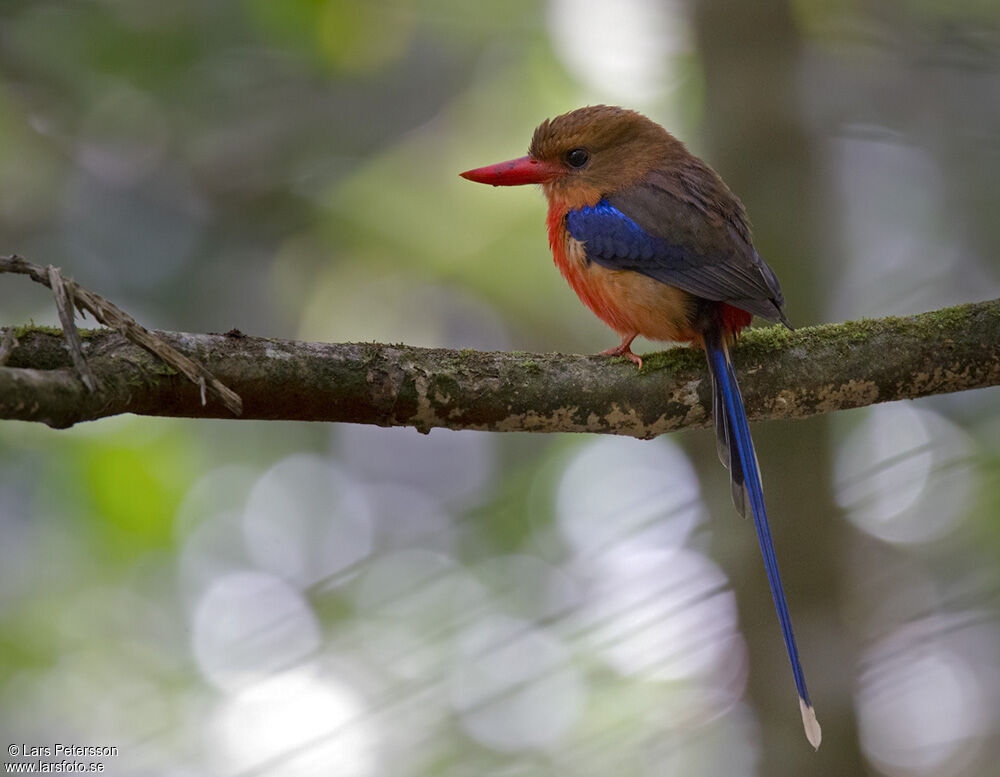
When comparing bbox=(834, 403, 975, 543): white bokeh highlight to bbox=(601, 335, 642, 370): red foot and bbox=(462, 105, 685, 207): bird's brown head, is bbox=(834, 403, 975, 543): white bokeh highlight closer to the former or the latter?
bbox=(601, 335, 642, 370): red foot

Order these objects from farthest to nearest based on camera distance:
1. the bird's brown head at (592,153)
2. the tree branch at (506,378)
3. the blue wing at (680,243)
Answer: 1. the bird's brown head at (592,153)
2. the blue wing at (680,243)
3. the tree branch at (506,378)

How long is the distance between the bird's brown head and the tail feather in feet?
2.75

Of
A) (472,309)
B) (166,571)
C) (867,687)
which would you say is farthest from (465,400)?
(472,309)

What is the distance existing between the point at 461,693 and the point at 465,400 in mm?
1814

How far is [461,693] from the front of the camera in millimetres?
3795

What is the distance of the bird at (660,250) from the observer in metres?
2.67

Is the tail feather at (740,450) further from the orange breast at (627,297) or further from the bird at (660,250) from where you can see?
the orange breast at (627,297)

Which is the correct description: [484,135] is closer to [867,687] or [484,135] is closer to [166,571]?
[166,571]

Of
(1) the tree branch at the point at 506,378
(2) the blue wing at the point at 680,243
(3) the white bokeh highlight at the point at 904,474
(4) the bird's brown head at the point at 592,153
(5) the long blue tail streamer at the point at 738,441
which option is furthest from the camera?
(3) the white bokeh highlight at the point at 904,474

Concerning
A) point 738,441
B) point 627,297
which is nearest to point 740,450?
point 738,441

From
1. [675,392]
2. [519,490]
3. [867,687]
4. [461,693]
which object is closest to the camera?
[675,392]

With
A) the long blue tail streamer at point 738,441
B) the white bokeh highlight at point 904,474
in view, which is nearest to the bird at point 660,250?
the long blue tail streamer at point 738,441

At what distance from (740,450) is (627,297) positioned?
617mm

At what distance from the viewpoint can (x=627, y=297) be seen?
3.03 metres
